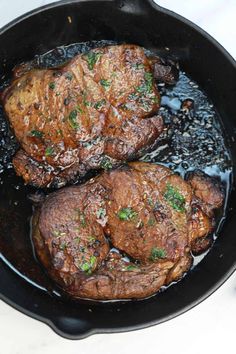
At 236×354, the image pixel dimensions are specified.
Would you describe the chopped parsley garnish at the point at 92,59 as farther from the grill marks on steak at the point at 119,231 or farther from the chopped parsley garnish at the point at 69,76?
the grill marks on steak at the point at 119,231

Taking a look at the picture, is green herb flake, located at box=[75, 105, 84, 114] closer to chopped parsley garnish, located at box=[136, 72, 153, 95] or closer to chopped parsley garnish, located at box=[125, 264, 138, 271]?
chopped parsley garnish, located at box=[136, 72, 153, 95]

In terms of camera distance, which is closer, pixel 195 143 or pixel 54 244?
pixel 54 244

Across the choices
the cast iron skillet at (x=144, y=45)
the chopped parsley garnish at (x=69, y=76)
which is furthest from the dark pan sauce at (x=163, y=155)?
the chopped parsley garnish at (x=69, y=76)

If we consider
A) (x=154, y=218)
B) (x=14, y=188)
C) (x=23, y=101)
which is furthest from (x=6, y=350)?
(x=23, y=101)

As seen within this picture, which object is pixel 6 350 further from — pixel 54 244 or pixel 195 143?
pixel 195 143

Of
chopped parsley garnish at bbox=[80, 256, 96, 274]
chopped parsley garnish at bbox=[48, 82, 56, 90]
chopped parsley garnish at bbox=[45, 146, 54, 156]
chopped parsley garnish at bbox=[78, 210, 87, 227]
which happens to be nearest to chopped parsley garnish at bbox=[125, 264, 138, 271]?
chopped parsley garnish at bbox=[80, 256, 96, 274]

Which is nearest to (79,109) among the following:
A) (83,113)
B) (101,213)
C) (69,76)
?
(83,113)

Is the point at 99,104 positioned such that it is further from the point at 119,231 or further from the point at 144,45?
the point at 119,231
